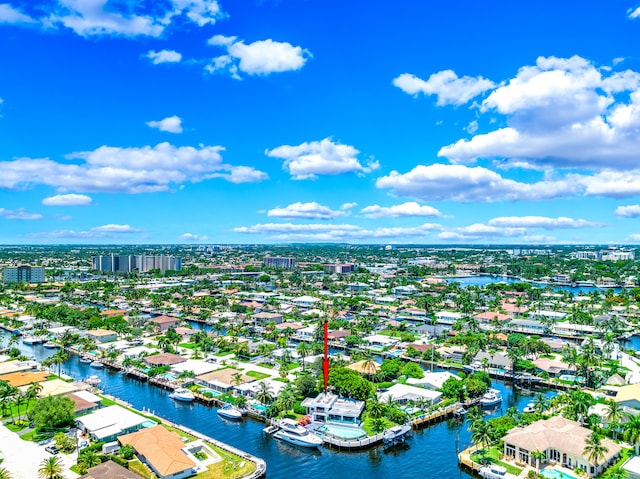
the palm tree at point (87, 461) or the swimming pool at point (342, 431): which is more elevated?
the palm tree at point (87, 461)

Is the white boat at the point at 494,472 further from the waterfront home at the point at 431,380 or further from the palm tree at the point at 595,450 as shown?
the waterfront home at the point at 431,380

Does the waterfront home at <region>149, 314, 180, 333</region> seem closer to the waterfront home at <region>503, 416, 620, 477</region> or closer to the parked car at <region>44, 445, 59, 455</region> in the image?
the parked car at <region>44, 445, 59, 455</region>

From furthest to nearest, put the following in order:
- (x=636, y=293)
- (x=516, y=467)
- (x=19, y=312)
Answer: (x=636, y=293)
(x=19, y=312)
(x=516, y=467)

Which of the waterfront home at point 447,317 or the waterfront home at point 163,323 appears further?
the waterfront home at point 447,317

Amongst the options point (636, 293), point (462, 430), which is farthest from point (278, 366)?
point (636, 293)

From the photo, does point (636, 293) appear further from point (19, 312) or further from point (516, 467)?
point (19, 312)

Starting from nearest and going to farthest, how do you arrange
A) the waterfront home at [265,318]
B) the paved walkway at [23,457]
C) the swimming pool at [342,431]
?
the paved walkway at [23,457], the swimming pool at [342,431], the waterfront home at [265,318]

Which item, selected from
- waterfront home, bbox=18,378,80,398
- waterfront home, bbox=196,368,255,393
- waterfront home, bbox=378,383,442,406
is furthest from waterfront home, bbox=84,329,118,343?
waterfront home, bbox=378,383,442,406

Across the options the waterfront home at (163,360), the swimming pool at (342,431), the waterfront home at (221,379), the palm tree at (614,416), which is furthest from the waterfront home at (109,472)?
the palm tree at (614,416)
